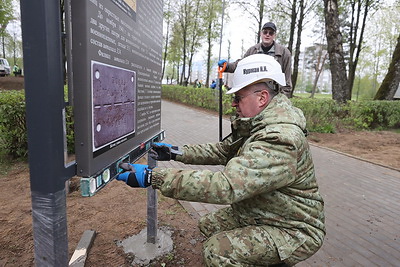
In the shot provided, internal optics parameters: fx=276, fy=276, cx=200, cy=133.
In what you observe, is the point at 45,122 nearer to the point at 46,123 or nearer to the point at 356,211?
the point at 46,123

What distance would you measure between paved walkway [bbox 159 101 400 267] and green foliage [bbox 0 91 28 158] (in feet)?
8.74

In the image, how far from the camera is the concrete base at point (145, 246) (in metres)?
2.54

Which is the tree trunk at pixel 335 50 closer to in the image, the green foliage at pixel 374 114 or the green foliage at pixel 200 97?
the green foliage at pixel 374 114

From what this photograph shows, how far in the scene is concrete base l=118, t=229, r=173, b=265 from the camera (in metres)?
2.54

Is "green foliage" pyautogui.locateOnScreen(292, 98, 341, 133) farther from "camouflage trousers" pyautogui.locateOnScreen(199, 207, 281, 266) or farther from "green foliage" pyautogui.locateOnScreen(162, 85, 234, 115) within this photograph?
"camouflage trousers" pyautogui.locateOnScreen(199, 207, 281, 266)

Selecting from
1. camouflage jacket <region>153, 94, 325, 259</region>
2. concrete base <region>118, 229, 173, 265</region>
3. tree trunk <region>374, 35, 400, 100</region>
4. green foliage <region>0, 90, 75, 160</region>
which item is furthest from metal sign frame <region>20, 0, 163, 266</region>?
tree trunk <region>374, 35, 400, 100</region>

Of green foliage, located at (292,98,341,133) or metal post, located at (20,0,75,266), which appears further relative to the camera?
green foliage, located at (292,98,341,133)

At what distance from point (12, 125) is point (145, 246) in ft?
11.3

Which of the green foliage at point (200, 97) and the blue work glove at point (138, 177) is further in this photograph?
the green foliage at point (200, 97)

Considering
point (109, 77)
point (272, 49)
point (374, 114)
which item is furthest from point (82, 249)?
point (374, 114)

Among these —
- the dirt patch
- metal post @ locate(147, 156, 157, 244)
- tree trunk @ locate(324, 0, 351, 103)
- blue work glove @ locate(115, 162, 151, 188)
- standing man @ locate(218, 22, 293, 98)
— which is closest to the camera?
blue work glove @ locate(115, 162, 151, 188)

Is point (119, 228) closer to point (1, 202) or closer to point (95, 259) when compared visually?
point (95, 259)

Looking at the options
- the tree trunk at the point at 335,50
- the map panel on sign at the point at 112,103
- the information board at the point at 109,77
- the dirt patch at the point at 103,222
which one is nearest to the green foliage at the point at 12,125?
the dirt patch at the point at 103,222

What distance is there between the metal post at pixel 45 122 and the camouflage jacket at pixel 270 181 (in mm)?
538
